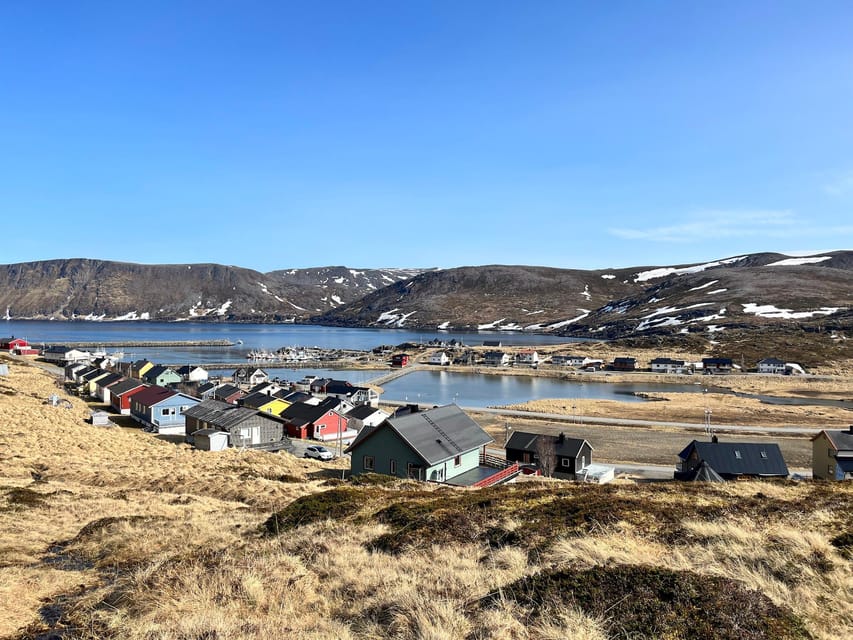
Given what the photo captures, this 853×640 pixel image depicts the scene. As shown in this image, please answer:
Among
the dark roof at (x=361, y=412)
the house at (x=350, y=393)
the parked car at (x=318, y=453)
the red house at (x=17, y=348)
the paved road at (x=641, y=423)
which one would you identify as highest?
the red house at (x=17, y=348)

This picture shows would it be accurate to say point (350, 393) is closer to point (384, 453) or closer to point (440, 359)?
point (384, 453)

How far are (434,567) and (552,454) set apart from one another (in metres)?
29.8

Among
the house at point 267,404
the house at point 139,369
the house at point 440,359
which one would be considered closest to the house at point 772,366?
Result: the house at point 440,359

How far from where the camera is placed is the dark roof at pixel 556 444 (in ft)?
119

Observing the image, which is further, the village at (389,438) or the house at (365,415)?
the house at (365,415)

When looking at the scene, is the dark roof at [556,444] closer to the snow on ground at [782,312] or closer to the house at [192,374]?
the house at [192,374]

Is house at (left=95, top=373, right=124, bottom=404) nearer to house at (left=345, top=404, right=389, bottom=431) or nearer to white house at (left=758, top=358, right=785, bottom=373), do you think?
house at (left=345, top=404, right=389, bottom=431)

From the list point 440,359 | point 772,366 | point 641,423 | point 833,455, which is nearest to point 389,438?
point 833,455

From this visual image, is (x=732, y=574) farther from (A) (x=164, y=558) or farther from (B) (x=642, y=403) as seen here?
(B) (x=642, y=403)

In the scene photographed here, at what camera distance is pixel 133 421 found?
2099 inches

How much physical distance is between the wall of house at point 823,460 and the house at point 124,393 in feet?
195

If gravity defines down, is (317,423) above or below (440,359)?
above

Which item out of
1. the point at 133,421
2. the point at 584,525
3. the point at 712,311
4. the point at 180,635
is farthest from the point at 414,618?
the point at 712,311

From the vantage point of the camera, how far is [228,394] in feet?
210
